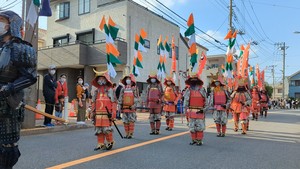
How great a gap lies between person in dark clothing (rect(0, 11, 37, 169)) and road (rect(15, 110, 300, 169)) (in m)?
2.20

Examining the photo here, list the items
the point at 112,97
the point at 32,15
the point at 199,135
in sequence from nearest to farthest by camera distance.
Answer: the point at 112,97 → the point at 199,135 → the point at 32,15

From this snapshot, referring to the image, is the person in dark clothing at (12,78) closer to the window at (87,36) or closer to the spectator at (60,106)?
the spectator at (60,106)

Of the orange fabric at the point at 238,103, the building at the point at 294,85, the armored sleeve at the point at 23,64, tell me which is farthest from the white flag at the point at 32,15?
the building at the point at 294,85

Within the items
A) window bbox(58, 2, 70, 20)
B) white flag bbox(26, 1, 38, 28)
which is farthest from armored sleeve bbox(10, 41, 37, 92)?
window bbox(58, 2, 70, 20)

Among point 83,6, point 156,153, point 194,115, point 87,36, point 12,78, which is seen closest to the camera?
point 12,78

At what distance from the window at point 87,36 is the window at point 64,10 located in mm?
2363

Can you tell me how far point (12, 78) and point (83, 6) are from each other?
21733 millimetres

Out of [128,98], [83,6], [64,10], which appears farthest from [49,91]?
[64,10]

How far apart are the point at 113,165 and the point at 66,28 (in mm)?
21209

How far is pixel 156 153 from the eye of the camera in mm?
6430

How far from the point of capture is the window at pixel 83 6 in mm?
23156

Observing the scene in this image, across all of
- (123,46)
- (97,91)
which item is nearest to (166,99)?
(97,91)

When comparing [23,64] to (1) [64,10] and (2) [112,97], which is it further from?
(1) [64,10]

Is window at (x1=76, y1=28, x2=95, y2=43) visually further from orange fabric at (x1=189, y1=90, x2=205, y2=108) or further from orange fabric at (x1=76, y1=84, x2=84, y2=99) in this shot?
orange fabric at (x1=189, y1=90, x2=205, y2=108)
